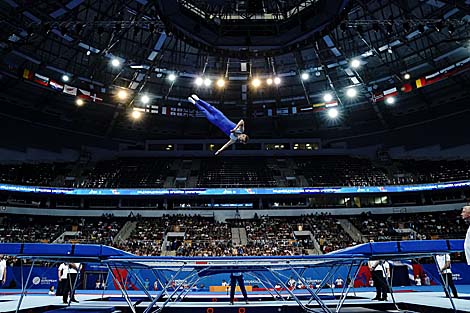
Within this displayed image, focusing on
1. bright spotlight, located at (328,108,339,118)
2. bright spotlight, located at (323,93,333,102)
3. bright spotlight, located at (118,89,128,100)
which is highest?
bright spotlight, located at (323,93,333,102)

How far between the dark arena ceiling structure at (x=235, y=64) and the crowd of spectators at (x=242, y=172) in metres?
4.12

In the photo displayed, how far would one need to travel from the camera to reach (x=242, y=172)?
35.7m

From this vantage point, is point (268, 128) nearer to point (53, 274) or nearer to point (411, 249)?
point (53, 274)

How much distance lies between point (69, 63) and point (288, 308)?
26.9 metres

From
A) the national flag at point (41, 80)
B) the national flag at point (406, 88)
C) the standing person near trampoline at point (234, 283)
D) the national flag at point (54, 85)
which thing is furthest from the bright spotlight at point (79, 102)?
the national flag at point (406, 88)

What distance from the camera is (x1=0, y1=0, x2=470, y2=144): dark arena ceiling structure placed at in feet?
54.2

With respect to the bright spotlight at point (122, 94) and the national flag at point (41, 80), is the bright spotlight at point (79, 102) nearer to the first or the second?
the bright spotlight at point (122, 94)

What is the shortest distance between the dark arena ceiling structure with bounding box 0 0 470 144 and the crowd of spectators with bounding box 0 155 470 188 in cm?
412

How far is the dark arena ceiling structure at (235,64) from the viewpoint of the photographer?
16.5 meters

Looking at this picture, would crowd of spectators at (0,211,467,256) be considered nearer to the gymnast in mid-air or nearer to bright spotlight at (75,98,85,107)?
bright spotlight at (75,98,85,107)

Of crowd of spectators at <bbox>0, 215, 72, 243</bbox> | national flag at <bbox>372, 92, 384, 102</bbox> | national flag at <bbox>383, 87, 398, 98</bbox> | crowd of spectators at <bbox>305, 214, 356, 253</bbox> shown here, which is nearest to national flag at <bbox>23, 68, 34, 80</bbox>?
crowd of spectators at <bbox>0, 215, 72, 243</bbox>

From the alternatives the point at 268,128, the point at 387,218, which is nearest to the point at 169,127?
the point at 268,128

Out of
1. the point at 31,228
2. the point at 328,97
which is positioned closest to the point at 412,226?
the point at 328,97

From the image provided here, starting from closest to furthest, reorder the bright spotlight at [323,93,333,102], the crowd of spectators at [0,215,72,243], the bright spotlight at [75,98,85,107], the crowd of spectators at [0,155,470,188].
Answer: the crowd of spectators at [0,215,72,243]
the bright spotlight at [75,98,85,107]
the crowd of spectators at [0,155,470,188]
the bright spotlight at [323,93,333,102]
